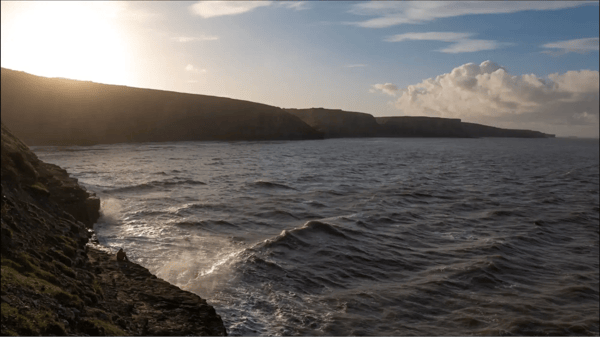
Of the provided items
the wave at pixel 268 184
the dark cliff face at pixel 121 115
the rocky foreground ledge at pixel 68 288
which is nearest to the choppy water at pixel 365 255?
the wave at pixel 268 184

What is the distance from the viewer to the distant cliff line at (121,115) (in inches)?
3583

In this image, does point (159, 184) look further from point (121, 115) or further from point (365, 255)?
point (121, 115)

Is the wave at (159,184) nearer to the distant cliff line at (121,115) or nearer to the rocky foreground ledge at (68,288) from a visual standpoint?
the rocky foreground ledge at (68,288)

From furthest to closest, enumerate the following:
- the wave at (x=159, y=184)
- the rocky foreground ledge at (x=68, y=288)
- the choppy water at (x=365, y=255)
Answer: the wave at (x=159, y=184), the choppy water at (x=365, y=255), the rocky foreground ledge at (x=68, y=288)

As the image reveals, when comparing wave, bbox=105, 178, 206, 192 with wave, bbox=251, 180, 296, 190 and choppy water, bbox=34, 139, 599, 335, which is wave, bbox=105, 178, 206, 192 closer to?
choppy water, bbox=34, 139, 599, 335

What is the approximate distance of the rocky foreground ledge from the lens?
6.92 metres

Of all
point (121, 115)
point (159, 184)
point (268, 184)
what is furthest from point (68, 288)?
point (121, 115)

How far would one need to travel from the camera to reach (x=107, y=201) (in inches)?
953

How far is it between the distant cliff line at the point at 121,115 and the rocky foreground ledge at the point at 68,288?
266 feet

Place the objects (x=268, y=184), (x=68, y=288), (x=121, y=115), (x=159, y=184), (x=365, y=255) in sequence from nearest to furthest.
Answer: (x=68, y=288) < (x=365, y=255) < (x=159, y=184) < (x=268, y=184) < (x=121, y=115)

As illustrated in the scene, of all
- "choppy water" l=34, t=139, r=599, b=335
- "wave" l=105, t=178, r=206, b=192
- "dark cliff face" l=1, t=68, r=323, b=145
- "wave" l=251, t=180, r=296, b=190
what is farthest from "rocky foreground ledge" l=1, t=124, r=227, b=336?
"dark cliff face" l=1, t=68, r=323, b=145

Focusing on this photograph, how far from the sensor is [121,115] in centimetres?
10969

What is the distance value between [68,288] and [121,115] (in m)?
111

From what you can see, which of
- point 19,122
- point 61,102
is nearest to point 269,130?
point 61,102
